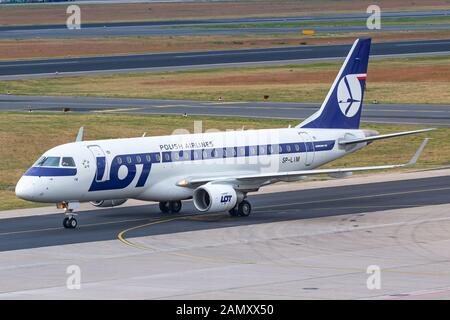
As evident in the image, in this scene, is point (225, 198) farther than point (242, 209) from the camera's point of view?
No

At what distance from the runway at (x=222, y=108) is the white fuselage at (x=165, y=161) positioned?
3153cm

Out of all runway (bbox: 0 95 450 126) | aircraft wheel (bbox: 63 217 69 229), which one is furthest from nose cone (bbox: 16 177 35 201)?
runway (bbox: 0 95 450 126)

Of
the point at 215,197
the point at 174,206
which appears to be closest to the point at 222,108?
the point at 174,206

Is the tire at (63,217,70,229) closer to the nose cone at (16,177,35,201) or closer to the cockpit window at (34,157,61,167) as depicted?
the nose cone at (16,177,35,201)

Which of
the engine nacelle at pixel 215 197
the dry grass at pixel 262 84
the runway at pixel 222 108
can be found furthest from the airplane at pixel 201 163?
the dry grass at pixel 262 84

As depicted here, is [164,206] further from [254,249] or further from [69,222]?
[254,249]

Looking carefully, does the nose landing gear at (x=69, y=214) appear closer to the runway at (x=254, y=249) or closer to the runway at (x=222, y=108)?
the runway at (x=254, y=249)

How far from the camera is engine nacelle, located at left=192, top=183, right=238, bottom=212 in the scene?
172 feet

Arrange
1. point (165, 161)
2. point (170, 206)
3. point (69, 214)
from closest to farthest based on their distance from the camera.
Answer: point (69, 214) → point (165, 161) → point (170, 206)

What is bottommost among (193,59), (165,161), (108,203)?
(108,203)

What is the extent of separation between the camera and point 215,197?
172ft

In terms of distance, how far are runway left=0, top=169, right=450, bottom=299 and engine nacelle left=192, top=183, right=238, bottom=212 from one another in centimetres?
76

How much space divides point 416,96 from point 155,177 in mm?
56717

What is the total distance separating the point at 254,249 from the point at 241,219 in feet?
27.5
